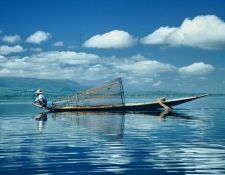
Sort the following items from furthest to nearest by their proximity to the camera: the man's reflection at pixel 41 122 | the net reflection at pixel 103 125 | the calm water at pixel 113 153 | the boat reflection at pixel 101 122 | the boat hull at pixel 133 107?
1. the boat hull at pixel 133 107
2. the man's reflection at pixel 41 122
3. the boat reflection at pixel 101 122
4. the net reflection at pixel 103 125
5. the calm water at pixel 113 153

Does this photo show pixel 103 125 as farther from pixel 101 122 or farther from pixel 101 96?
pixel 101 96

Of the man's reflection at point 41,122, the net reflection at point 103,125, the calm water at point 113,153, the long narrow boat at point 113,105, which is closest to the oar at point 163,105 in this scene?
the long narrow boat at point 113,105

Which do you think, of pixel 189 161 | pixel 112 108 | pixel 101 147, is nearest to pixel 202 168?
pixel 189 161

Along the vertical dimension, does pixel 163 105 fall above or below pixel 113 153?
above

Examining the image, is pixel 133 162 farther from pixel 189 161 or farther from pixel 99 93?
pixel 99 93

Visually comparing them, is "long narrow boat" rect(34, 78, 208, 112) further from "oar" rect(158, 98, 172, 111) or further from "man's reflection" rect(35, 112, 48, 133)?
"man's reflection" rect(35, 112, 48, 133)

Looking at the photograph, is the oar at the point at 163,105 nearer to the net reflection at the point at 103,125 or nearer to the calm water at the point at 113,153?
the net reflection at the point at 103,125

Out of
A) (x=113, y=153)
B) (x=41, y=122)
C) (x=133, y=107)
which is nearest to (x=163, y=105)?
(x=133, y=107)

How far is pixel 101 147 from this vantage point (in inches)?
1048

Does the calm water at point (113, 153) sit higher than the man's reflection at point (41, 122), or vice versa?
the man's reflection at point (41, 122)

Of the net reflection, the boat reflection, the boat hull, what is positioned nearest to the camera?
the net reflection

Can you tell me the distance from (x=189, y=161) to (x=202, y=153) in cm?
313

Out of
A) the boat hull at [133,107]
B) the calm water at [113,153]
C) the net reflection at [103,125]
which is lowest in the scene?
the calm water at [113,153]

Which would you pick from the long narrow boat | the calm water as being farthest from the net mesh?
the calm water
